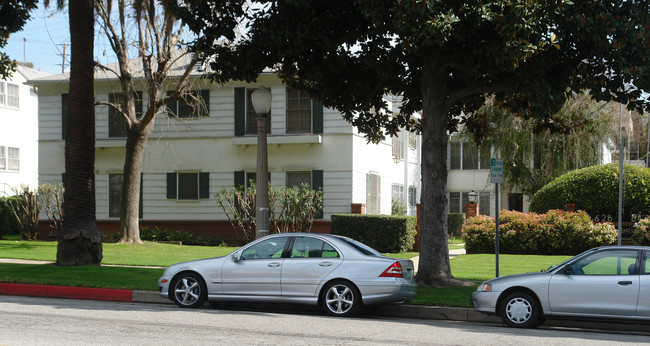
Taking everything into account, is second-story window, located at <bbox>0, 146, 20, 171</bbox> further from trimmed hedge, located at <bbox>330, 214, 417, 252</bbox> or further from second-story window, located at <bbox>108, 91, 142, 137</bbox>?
trimmed hedge, located at <bbox>330, 214, 417, 252</bbox>

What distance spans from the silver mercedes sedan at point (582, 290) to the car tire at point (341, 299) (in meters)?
1.99

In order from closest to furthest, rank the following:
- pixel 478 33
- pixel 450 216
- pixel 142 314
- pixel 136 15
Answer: pixel 142 314, pixel 478 33, pixel 136 15, pixel 450 216

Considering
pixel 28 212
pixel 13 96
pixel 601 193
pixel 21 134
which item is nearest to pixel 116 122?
pixel 28 212

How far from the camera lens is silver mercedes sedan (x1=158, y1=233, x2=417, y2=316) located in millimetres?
11852

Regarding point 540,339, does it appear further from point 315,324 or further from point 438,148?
point 438,148

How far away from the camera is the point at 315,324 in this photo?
1092 cm

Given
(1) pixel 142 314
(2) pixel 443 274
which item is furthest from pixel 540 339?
(1) pixel 142 314

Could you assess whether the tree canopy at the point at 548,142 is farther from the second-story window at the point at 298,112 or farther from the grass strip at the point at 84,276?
the grass strip at the point at 84,276

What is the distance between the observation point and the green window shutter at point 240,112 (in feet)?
91.8

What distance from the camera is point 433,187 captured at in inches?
589

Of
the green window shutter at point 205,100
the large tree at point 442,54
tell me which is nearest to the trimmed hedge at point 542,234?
the large tree at point 442,54

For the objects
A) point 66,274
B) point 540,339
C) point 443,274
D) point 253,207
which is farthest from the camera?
point 253,207

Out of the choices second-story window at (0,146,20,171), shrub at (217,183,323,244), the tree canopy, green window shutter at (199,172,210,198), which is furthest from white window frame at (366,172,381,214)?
second-story window at (0,146,20,171)

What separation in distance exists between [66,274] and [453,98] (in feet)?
30.1
